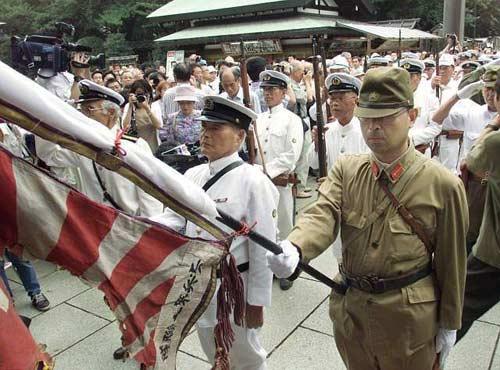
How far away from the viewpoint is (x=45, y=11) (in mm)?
39750

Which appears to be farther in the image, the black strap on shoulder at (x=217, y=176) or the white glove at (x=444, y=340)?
the black strap on shoulder at (x=217, y=176)

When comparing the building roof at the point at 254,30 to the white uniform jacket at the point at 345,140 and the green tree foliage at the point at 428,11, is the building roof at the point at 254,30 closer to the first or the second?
the green tree foliage at the point at 428,11

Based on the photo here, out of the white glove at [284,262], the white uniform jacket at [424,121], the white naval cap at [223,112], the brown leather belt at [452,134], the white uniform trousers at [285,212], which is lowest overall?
the white uniform trousers at [285,212]

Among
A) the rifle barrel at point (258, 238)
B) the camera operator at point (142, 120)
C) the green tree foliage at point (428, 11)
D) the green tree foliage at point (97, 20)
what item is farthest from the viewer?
the green tree foliage at point (428, 11)

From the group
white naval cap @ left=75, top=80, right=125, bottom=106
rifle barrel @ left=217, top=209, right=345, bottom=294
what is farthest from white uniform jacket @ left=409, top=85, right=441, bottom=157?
white naval cap @ left=75, top=80, right=125, bottom=106

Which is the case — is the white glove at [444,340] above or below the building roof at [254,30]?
below

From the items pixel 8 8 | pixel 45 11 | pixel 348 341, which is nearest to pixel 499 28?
pixel 45 11

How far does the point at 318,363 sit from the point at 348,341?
3.90ft

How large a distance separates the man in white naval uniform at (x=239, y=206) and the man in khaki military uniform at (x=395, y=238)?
0.43 meters

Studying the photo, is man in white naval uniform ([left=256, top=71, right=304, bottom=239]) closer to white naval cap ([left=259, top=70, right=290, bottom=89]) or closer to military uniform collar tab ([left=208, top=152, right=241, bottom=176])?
white naval cap ([left=259, top=70, right=290, bottom=89])

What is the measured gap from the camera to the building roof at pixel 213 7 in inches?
826

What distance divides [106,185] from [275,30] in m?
17.8

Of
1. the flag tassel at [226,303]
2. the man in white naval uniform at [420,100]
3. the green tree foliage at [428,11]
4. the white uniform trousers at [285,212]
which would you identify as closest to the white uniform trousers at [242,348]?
the flag tassel at [226,303]

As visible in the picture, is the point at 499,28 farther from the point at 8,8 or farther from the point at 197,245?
the point at 197,245
